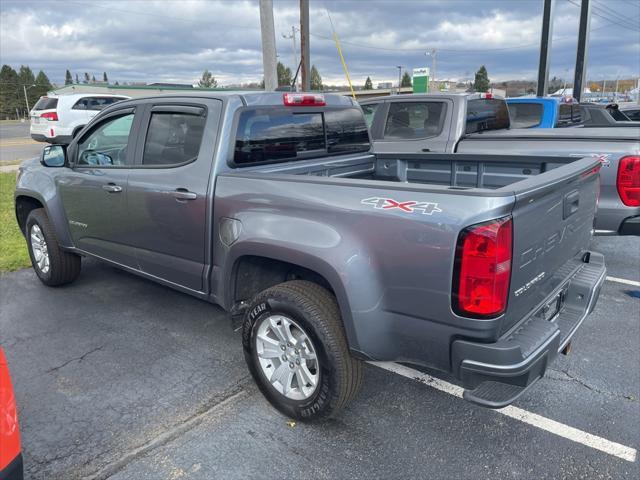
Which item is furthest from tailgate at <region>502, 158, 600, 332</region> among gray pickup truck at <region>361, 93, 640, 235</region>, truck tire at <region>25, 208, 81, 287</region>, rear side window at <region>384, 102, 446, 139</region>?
truck tire at <region>25, 208, 81, 287</region>

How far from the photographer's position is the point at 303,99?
12.3 feet

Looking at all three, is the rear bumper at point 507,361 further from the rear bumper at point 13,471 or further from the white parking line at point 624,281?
the white parking line at point 624,281

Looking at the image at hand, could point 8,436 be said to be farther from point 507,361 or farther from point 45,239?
point 45,239

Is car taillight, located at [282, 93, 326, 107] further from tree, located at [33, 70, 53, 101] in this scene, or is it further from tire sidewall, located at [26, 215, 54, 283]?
tree, located at [33, 70, 53, 101]

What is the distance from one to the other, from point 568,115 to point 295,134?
7508 mm

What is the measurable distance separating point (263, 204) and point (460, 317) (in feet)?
4.21

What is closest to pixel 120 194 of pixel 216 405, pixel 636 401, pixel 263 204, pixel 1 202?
pixel 263 204

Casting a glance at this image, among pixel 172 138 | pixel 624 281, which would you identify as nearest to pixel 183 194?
pixel 172 138

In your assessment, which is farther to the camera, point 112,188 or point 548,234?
point 112,188

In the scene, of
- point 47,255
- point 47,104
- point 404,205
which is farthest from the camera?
point 47,104

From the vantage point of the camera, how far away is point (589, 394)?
10.8ft

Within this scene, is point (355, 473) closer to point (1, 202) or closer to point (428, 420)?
point (428, 420)

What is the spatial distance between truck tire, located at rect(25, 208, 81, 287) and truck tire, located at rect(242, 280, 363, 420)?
Answer: 278 cm

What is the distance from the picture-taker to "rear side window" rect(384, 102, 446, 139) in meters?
6.46
